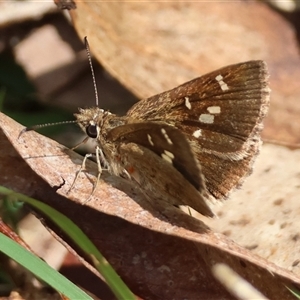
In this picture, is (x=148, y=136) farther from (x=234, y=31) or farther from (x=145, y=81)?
(x=234, y=31)

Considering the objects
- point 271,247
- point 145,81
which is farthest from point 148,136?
point 145,81

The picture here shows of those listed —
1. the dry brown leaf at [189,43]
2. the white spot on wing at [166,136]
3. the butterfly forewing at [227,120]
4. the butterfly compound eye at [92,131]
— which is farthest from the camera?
the dry brown leaf at [189,43]

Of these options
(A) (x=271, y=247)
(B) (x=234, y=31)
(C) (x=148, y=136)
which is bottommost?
(A) (x=271, y=247)

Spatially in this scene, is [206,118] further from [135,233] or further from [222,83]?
[135,233]

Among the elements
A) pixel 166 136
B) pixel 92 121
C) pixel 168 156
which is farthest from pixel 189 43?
pixel 166 136

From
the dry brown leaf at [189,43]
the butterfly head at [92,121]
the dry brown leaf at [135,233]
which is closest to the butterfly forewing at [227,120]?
the dry brown leaf at [135,233]

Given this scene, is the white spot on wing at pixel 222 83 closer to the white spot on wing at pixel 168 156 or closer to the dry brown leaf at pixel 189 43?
the white spot on wing at pixel 168 156

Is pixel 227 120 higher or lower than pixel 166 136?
lower
